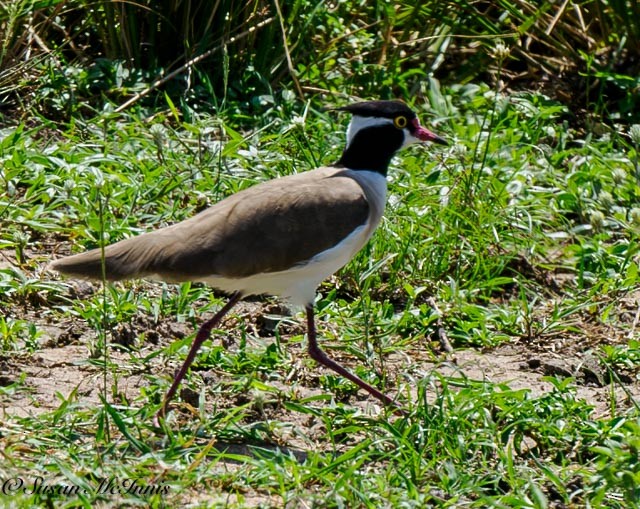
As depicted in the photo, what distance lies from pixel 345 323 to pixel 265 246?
0.98 m

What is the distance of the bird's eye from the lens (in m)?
6.00

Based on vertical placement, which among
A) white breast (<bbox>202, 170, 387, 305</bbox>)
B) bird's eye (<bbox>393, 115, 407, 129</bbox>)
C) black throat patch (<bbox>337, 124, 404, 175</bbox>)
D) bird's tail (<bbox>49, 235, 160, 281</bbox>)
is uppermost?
bird's tail (<bbox>49, 235, 160, 281</bbox>)

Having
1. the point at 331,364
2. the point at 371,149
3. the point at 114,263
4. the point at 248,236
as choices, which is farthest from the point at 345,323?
the point at 114,263

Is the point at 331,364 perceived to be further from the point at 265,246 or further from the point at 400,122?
the point at 400,122

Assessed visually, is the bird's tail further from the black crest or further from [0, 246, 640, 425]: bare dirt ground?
the black crest

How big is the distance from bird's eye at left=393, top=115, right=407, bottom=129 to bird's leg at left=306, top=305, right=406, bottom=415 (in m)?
1.16

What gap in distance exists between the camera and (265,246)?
517 centimetres

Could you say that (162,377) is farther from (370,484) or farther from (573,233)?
(573,233)

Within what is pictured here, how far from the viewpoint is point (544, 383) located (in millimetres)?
5648

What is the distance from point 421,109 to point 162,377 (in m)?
3.71

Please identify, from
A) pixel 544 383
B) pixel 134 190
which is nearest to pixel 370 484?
pixel 544 383

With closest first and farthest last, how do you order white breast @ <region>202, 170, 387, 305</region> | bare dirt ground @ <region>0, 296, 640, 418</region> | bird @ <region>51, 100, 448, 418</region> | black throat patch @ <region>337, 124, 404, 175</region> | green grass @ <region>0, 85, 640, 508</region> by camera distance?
1. green grass @ <region>0, 85, 640, 508</region>
2. bird @ <region>51, 100, 448, 418</region>
3. bare dirt ground @ <region>0, 296, 640, 418</region>
4. white breast @ <region>202, 170, 387, 305</region>
5. black throat patch @ <region>337, 124, 404, 175</region>

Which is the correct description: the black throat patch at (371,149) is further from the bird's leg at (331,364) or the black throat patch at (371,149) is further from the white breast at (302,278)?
the bird's leg at (331,364)

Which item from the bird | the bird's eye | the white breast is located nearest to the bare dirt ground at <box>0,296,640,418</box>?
the bird
